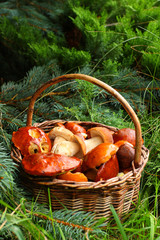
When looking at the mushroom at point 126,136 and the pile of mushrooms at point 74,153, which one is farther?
the mushroom at point 126,136

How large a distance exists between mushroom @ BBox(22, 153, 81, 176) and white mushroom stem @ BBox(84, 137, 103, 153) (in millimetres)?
248

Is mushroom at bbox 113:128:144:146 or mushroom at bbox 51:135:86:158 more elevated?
mushroom at bbox 51:135:86:158

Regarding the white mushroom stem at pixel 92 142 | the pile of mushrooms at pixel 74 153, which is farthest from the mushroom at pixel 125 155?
the white mushroom stem at pixel 92 142

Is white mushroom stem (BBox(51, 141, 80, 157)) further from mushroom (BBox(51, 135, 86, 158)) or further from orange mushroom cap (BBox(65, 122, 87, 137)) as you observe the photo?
orange mushroom cap (BBox(65, 122, 87, 137))

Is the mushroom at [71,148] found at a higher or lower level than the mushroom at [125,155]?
higher

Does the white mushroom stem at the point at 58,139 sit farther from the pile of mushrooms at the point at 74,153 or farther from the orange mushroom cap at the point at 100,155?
the orange mushroom cap at the point at 100,155

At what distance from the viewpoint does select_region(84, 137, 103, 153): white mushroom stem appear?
136 centimetres

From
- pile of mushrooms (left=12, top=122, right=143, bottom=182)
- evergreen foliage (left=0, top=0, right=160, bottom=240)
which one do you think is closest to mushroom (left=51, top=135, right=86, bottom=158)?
pile of mushrooms (left=12, top=122, right=143, bottom=182)

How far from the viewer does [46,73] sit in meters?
1.73

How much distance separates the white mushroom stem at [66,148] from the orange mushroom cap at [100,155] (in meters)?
0.11

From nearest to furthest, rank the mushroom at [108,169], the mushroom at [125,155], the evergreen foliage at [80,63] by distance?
the mushroom at [108,169] → the mushroom at [125,155] → the evergreen foliage at [80,63]

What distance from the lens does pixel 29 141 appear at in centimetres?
123

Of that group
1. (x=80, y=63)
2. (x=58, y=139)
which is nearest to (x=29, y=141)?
(x=58, y=139)

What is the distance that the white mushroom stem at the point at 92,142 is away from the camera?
136 centimetres
